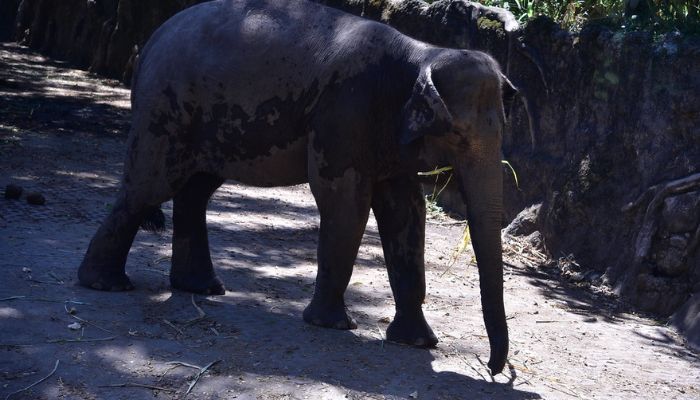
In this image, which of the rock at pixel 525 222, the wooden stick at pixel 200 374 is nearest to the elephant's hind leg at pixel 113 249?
the wooden stick at pixel 200 374

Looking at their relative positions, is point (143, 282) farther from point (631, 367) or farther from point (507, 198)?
point (507, 198)

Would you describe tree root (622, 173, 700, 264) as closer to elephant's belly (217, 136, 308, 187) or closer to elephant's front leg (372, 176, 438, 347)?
elephant's front leg (372, 176, 438, 347)

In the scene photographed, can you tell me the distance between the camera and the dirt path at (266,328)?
19.7 ft

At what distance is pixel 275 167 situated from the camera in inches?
282

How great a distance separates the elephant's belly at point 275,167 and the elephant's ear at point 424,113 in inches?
33.7

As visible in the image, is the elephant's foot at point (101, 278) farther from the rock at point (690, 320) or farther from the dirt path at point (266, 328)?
the rock at point (690, 320)

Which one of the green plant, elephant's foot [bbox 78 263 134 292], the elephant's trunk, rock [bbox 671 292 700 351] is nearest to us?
the elephant's trunk

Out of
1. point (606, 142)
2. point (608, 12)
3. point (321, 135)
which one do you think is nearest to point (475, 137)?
point (321, 135)

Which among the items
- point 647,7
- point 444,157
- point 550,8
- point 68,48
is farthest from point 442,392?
point 68,48

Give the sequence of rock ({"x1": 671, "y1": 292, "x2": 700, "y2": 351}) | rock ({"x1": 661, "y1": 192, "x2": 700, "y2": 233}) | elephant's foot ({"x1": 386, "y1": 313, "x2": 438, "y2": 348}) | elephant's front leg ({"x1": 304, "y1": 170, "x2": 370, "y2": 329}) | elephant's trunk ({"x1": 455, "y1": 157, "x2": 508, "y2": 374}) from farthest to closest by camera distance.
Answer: rock ({"x1": 661, "y1": 192, "x2": 700, "y2": 233}) → rock ({"x1": 671, "y1": 292, "x2": 700, "y2": 351}) → elephant's foot ({"x1": 386, "y1": 313, "x2": 438, "y2": 348}) → elephant's front leg ({"x1": 304, "y1": 170, "x2": 370, "y2": 329}) → elephant's trunk ({"x1": 455, "y1": 157, "x2": 508, "y2": 374})

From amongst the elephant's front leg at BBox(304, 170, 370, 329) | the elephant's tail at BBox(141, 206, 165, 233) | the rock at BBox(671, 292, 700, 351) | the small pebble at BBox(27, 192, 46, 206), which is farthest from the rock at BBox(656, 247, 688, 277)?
the small pebble at BBox(27, 192, 46, 206)

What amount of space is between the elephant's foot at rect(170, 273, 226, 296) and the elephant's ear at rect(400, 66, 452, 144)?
2.04 meters

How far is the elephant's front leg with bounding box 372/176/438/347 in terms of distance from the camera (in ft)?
23.2

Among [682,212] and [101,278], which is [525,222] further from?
[101,278]
